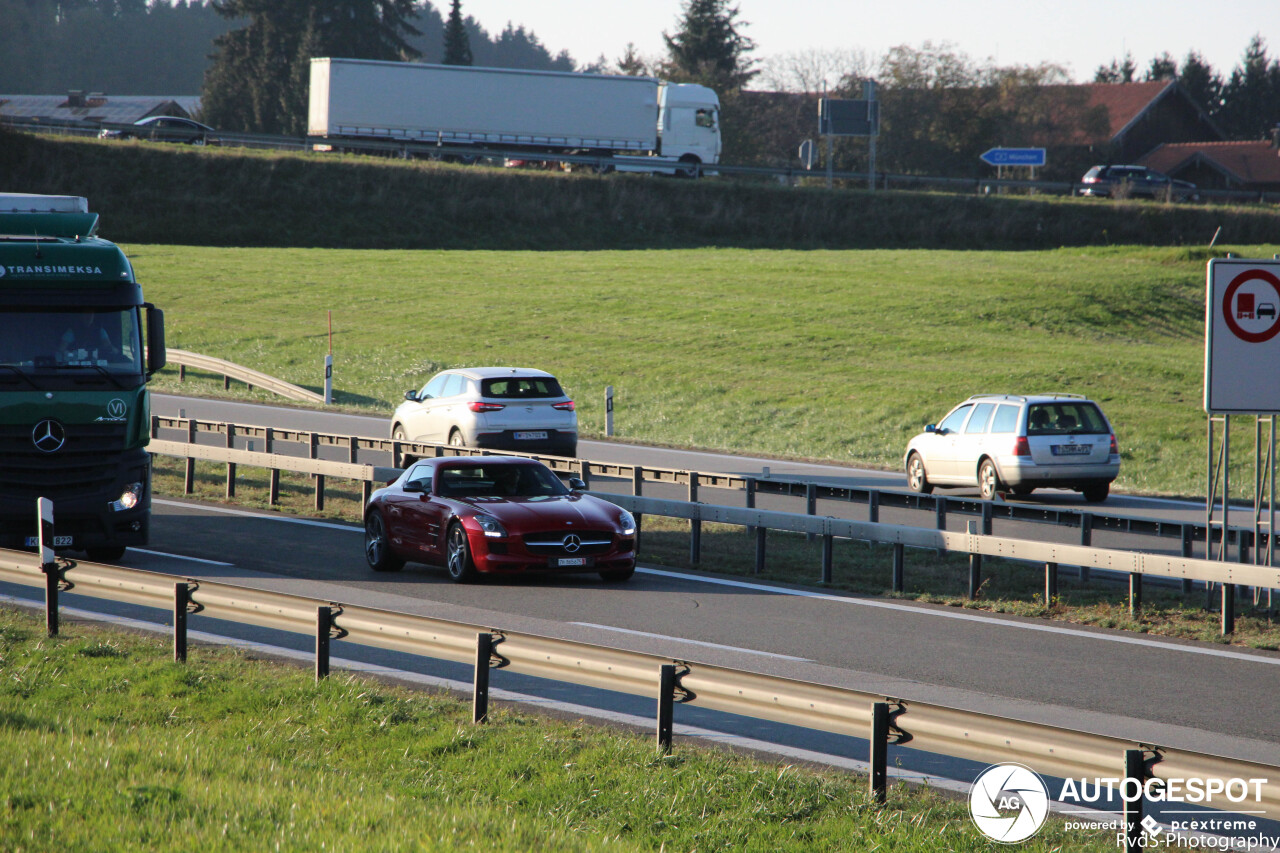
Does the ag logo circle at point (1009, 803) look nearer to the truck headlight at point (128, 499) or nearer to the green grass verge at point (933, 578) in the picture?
the green grass verge at point (933, 578)

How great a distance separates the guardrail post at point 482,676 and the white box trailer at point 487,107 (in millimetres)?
58850

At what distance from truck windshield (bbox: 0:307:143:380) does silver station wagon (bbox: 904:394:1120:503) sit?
39.2 feet

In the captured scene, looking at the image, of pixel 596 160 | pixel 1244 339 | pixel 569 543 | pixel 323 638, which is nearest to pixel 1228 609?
pixel 1244 339

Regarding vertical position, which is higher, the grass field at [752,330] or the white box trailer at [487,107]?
the white box trailer at [487,107]

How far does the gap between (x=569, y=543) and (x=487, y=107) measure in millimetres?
54190

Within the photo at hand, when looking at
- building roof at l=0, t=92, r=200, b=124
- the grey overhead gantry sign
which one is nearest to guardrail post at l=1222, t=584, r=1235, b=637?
the grey overhead gantry sign

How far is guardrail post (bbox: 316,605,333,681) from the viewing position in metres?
8.62

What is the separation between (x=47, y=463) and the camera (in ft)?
43.2

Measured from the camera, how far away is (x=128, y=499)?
1362cm

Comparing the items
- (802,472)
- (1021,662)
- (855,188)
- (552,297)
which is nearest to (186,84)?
(855,188)

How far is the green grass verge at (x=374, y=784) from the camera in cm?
590

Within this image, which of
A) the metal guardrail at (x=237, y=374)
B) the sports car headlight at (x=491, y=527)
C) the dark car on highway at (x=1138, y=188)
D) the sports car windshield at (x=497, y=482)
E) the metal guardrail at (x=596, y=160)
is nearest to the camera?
the sports car headlight at (x=491, y=527)

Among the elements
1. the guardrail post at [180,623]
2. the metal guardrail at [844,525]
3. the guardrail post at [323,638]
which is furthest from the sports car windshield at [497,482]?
the guardrail post at [323,638]

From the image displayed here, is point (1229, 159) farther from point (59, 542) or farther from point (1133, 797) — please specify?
point (1133, 797)
